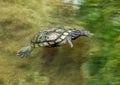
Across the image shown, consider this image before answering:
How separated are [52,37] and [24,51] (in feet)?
1.03

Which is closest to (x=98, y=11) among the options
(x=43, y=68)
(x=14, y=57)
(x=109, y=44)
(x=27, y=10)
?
(x=109, y=44)

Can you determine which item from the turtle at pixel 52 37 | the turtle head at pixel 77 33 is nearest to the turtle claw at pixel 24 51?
the turtle at pixel 52 37

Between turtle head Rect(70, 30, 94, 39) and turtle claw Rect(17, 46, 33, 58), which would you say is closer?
turtle head Rect(70, 30, 94, 39)

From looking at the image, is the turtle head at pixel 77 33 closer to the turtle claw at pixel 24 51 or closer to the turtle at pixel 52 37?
the turtle at pixel 52 37

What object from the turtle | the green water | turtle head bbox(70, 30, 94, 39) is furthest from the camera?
the turtle

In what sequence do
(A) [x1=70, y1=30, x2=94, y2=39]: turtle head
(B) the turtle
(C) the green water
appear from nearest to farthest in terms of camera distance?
1. (C) the green water
2. (A) [x1=70, y1=30, x2=94, y2=39]: turtle head
3. (B) the turtle

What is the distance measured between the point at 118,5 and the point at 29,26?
1.45 m

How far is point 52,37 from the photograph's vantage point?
4.28 m

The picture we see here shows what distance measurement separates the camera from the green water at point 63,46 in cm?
331

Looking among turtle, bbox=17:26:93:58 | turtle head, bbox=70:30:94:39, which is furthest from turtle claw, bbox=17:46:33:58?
turtle head, bbox=70:30:94:39

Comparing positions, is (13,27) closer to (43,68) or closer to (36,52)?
(36,52)

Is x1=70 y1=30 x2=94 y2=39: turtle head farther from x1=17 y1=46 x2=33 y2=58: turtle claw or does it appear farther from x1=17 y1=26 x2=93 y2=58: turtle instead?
x1=17 y1=46 x2=33 y2=58: turtle claw

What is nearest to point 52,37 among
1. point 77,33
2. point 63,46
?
point 63,46

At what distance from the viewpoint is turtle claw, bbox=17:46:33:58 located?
4.28 m
